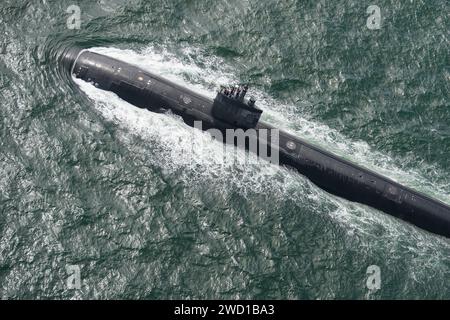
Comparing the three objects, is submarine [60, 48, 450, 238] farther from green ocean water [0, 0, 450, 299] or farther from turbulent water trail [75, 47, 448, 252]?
green ocean water [0, 0, 450, 299]

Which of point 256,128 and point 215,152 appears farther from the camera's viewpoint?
point 256,128

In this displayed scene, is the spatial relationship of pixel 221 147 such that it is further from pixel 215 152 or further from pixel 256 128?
pixel 256 128

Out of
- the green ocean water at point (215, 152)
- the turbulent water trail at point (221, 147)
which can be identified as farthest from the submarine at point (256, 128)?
the green ocean water at point (215, 152)

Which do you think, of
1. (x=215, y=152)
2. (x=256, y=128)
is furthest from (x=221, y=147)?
(x=256, y=128)

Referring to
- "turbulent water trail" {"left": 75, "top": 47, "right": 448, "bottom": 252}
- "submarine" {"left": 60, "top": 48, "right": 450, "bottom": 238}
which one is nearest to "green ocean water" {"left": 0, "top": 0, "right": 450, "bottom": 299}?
"turbulent water trail" {"left": 75, "top": 47, "right": 448, "bottom": 252}

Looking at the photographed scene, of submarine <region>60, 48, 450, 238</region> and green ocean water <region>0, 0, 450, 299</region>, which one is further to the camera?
submarine <region>60, 48, 450, 238</region>

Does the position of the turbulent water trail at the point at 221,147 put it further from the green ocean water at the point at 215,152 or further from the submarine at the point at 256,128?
the submarine at the point at 256,128
